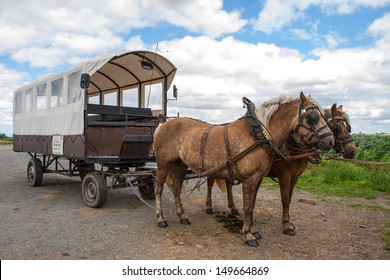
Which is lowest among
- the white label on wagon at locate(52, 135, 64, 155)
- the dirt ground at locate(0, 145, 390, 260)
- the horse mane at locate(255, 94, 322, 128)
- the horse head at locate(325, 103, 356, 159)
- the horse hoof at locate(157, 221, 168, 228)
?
the dirt ground at locate(0, 145, 390, 260)

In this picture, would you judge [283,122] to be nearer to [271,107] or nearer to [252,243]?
[271,107]

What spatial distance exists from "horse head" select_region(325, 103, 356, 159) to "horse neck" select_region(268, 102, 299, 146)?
937mm

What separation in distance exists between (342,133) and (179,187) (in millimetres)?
2963

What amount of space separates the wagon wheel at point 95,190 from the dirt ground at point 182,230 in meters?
0.17

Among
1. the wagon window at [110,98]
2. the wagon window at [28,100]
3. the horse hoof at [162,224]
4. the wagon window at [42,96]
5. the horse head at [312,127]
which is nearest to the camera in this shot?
the horse head at [312,127]

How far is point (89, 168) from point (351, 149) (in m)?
5.99

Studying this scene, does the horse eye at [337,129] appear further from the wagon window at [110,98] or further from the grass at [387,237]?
the wagon window at [110,98]

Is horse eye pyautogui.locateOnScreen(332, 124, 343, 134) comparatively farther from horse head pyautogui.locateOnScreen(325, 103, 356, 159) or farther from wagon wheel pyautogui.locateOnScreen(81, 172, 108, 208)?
wagon wheel pyautogui.locateOnScreen(81, 172, 108, 208)

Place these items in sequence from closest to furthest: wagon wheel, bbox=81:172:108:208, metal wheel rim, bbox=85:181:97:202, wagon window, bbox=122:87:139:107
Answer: wagon wheel, bbox=81:172:108:208 < metal wheel rim, bbox=85:181:97:202 < wagon window, bbox=122:87:139:107

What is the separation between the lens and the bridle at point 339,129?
15.9 ft

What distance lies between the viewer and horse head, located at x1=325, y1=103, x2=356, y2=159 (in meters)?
4.82

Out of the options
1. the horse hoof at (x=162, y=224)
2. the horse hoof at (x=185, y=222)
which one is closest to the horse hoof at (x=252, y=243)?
the horse hoof at (x=185, y=222)

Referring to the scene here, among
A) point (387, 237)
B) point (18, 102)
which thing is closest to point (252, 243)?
point (387, 237)

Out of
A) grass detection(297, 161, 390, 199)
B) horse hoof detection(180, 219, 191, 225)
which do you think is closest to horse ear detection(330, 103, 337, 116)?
horse hoof detection(180, 219, 191, 225)
